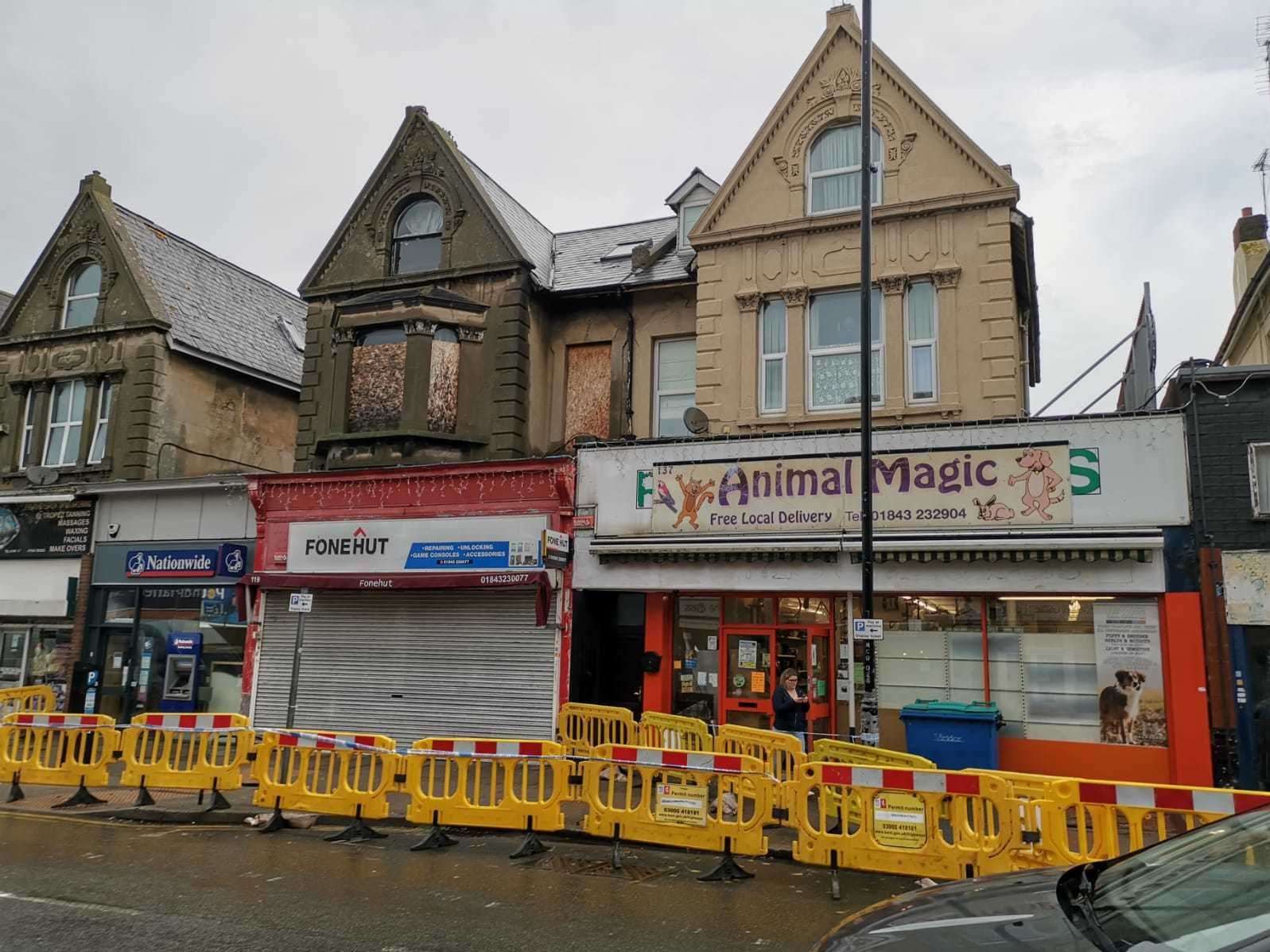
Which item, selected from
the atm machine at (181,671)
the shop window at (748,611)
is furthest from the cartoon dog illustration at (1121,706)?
the atm machine at (181,671)

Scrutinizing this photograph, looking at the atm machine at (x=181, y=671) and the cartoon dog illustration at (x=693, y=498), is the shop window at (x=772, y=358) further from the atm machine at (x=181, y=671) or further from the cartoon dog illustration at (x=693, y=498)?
the atm machine at (x=181, y=671)

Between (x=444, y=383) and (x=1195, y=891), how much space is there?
A: 53.4 ft

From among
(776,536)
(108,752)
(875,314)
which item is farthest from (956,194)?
(108,752)

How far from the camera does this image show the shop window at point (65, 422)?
2184cm

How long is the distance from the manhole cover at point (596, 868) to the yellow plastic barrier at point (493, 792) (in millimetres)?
351

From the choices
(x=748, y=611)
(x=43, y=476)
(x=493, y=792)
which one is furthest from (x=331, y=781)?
(x=43, y=476)

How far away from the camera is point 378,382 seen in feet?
61.1

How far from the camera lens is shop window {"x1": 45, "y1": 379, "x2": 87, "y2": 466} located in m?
21.8

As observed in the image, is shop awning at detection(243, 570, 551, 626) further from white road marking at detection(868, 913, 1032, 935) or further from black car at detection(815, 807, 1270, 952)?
white road marking at detection(868, 913, 1032, 935)

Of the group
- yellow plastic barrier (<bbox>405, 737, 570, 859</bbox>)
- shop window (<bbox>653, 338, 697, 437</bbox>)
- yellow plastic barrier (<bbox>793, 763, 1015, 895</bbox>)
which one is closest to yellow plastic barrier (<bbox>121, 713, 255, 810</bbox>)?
yellow plastic barrier (<bbox>405, 737, 570, 859</bbox>)

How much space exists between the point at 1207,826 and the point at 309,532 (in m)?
16.6

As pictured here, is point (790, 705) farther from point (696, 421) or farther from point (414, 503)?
point (414, 503)

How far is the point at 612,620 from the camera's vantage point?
16828 millimetres

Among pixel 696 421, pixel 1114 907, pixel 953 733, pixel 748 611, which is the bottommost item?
pixel 953 733
